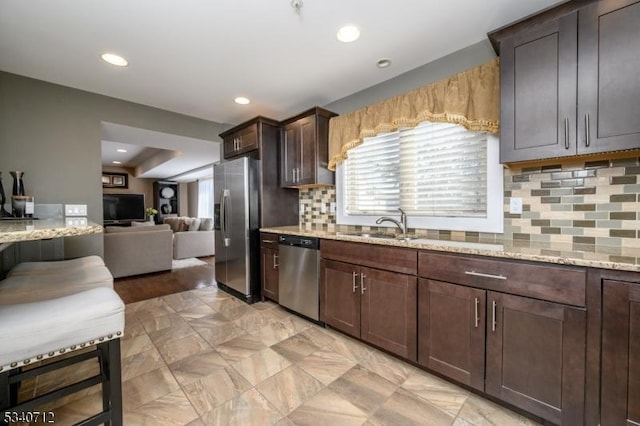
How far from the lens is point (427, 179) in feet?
7.68

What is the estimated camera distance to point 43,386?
169cm

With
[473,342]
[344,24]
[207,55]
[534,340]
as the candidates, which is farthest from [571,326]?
[207,55]

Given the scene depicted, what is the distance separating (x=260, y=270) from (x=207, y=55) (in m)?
2.24

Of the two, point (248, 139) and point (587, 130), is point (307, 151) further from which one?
point (587, 130)

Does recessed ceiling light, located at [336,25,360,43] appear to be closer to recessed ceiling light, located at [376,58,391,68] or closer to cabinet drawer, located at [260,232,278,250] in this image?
recessed ceiling light, located at [376,58,391,68]

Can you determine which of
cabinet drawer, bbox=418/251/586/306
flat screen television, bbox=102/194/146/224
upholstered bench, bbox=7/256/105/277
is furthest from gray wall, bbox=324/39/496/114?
flat screen television, bbox=102/194/146/224

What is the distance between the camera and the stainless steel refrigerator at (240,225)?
3115mm

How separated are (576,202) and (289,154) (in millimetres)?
2557

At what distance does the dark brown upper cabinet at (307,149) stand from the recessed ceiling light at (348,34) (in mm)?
906

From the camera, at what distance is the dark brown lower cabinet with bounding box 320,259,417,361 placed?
1.83m

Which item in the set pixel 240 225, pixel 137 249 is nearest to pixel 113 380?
pixel 240 225

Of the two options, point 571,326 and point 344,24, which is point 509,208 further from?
point 344,24

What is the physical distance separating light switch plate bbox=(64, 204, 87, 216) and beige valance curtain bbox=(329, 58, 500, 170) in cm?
288

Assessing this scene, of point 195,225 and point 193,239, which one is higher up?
point 195,225
